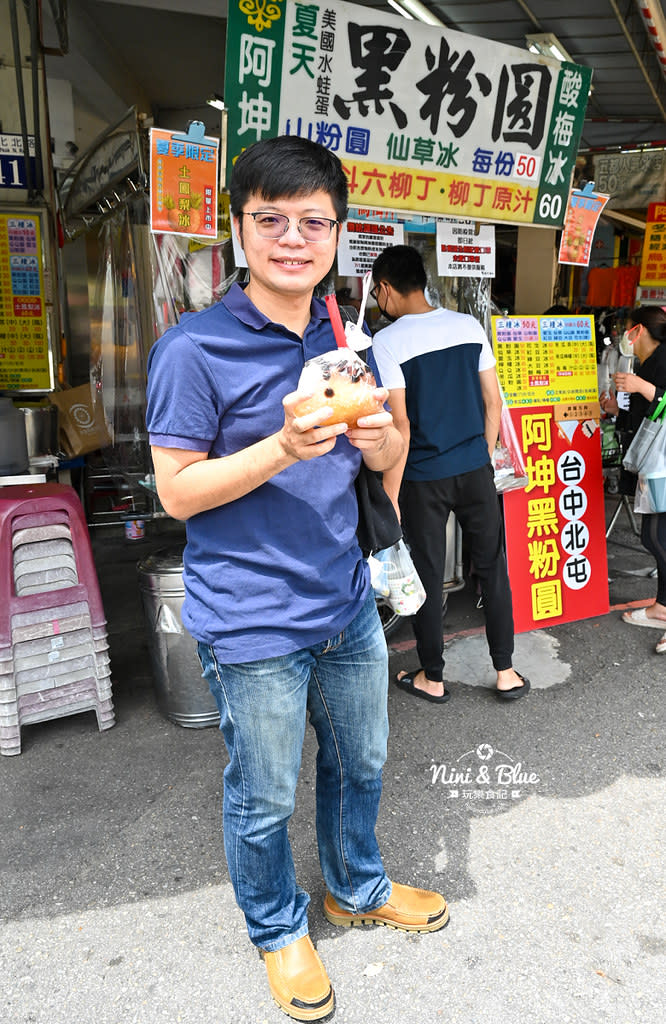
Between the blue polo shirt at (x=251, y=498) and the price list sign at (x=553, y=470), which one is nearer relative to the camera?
the blue polo shirt at (x=251, y=498)

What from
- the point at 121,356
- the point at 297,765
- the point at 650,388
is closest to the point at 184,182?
the point at 121,356

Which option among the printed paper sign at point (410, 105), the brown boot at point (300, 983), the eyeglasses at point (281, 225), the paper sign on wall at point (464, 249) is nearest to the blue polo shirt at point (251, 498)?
the eyeglasses at point (281, 225)

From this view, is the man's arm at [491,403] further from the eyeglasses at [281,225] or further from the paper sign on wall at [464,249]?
the eyeglasses at [281,225]

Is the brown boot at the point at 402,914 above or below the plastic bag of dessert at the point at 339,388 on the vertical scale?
below

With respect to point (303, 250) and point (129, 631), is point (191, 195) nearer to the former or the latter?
point (303, 250)

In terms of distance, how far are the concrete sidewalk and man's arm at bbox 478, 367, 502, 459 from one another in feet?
4.27

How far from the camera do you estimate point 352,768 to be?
204 centimetres

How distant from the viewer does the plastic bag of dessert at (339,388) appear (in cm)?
141

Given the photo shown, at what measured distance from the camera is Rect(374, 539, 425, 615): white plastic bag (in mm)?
2727

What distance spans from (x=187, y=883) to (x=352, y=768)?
0.89m

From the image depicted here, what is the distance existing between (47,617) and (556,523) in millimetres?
2757

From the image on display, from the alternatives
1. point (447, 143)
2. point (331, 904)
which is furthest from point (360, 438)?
point (447, 143)

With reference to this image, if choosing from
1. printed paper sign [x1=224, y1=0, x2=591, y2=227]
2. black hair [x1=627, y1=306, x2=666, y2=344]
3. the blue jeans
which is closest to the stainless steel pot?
printed paper sign [x1=224, y1=0, x2=591, y2=227]

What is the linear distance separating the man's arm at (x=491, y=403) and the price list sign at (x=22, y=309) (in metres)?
3.20
